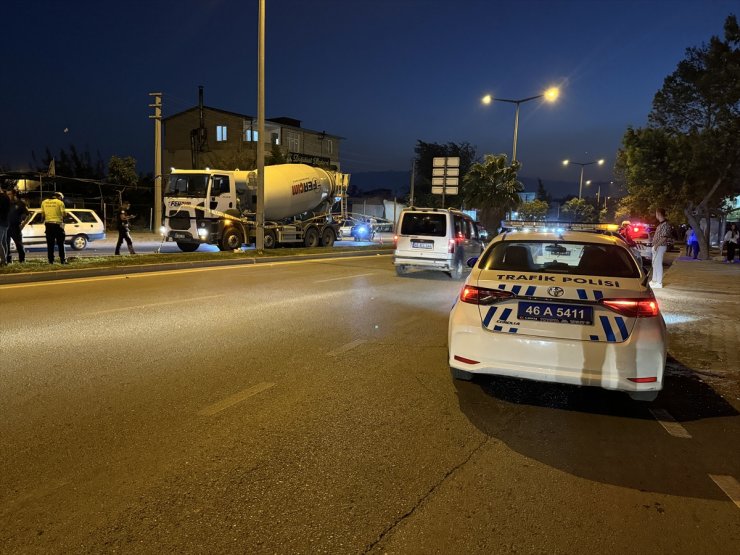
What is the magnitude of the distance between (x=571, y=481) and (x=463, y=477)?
699mm

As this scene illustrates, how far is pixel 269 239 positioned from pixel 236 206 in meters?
2.39

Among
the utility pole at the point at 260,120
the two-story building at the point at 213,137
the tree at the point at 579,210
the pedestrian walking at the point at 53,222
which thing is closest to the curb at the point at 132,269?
the pedestrian walking at the point at 53,222

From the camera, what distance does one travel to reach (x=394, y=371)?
5.62 meters

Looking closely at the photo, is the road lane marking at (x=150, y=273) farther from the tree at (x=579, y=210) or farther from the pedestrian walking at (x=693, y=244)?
the tree at (x=579, y=210)

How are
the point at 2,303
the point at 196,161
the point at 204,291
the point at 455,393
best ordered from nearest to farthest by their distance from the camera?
the point at 455,393 < the point at 2,303 < the point at 204,291 < the point at 196,161

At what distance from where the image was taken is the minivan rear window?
44.1ft

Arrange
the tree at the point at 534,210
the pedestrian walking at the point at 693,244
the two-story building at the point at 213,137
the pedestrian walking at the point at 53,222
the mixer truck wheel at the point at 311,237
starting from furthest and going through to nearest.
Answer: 1. the tree at the point at 534,210
2. the two-story building at the point at 213,137
3. the pedestrian walking at the point at 693,244
4. the mixer truck wheel at the point at 311,237
5. the pedestrian walking at the point at 53,222

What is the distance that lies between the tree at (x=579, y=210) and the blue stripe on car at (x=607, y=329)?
64719 mm

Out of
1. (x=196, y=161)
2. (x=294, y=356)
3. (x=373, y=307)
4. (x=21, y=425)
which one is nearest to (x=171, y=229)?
(x=373, y=307)

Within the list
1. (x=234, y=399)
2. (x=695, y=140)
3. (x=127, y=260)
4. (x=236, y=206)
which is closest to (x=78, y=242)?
(x=236, y=206)

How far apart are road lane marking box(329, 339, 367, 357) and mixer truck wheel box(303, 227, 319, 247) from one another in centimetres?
1775

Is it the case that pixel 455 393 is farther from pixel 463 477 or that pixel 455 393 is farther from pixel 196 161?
pixel 196 161

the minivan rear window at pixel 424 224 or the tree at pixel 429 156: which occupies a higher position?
the tree at pixel 429 156

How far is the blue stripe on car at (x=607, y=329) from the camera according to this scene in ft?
14.0
